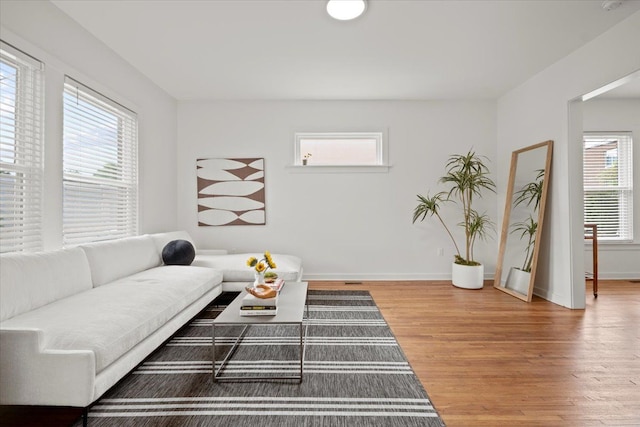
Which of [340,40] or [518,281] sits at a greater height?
[340,40]

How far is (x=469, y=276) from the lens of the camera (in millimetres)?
4281

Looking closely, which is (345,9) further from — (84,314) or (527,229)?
(527,229)

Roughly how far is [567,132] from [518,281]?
6.08ft

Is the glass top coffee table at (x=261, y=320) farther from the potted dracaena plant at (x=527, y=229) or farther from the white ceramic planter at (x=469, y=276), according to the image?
the potted dracaena plant at (x=527, y=229)

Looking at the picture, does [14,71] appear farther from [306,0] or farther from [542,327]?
[542,327]

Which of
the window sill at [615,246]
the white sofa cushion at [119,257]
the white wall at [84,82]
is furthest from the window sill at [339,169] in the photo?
the window sill at [615,246]

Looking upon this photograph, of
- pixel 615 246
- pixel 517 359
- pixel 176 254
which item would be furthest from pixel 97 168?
pixel 615 246

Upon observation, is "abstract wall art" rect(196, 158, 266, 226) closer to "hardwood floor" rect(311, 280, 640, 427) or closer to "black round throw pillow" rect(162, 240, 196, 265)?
"black round throw pillow" rect(162, 240, 196, 265)

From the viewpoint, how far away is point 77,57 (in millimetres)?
2850

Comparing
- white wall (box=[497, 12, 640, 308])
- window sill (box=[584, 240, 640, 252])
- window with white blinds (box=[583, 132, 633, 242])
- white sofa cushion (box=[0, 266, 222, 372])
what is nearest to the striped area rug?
white sofa cushion (box=[0, 266, 222, 372])

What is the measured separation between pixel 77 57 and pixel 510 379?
429 cm

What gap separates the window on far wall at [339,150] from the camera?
4.84m

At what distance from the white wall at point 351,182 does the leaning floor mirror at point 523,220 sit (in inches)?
17.3

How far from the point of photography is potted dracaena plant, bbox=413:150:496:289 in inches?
170
